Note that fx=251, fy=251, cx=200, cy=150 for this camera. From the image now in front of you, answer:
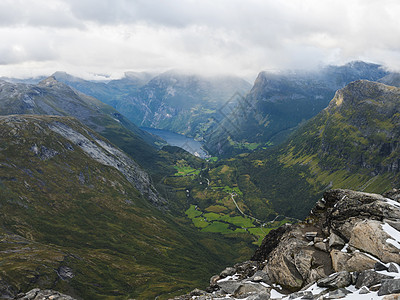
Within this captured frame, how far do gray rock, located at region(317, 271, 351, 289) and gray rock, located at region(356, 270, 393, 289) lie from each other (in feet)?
4.47

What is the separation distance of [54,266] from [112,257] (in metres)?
49.2

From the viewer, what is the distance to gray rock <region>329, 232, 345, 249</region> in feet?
132

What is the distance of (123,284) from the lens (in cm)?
15512

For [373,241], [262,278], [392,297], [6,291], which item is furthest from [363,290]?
[6,291]

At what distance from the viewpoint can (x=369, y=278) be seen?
101ft

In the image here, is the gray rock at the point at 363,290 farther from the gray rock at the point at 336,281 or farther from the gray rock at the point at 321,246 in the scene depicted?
the gray rock at the point at 321,246

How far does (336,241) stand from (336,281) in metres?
9.13

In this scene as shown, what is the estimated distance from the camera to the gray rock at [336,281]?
1284 inches

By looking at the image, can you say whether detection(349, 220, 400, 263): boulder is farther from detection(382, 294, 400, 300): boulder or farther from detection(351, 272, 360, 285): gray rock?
detection(382, 294, 400, 300): boulder

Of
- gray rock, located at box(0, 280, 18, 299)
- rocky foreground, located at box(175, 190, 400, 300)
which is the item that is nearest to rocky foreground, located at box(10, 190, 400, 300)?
rocky foreground, located at box(175, 190, 400, 300)

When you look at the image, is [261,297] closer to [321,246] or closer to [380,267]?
[321,246]

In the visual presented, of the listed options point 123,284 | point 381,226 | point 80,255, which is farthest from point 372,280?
point 80,255

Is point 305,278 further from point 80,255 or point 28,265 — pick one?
point 80,255

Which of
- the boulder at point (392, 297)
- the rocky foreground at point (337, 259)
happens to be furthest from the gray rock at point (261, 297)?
the boulder at point (392, 297)
